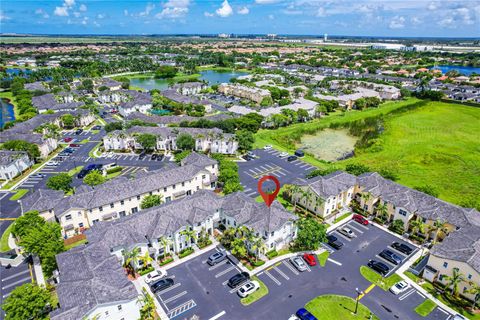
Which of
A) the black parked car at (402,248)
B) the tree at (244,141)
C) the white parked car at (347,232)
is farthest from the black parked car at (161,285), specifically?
the tree at (244,141)

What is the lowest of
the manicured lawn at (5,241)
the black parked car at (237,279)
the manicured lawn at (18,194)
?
the black parked car at (237,279)

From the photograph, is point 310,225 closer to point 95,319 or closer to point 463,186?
point 95,319

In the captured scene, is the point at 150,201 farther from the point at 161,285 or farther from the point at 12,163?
the point at 12,163

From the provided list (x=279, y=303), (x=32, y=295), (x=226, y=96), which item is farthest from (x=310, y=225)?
(x=226, y=96)

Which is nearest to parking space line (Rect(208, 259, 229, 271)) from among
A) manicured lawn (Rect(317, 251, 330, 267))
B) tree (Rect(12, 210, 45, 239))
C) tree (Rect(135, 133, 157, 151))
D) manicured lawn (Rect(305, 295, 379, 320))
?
manicured lawn (Rect(305, 295, 379, 320))

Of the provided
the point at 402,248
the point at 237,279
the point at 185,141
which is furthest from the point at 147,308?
the point at 185,141

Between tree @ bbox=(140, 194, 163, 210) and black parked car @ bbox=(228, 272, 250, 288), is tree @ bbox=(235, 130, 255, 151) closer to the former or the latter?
tree @ bbox=(140, 194, 163, 210)

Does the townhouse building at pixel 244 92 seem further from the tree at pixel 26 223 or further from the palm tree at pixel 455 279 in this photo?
the palm tree at pixel 455 279
